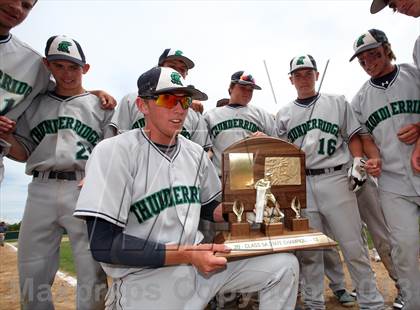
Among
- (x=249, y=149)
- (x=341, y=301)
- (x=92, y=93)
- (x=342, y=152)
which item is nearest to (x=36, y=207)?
(x=92, y=93)

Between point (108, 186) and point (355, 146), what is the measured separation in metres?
2.30

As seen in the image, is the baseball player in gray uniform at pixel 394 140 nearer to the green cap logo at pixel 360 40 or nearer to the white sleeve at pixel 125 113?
the green cap logo at pixel 360 40

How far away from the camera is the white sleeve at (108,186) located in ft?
5.22

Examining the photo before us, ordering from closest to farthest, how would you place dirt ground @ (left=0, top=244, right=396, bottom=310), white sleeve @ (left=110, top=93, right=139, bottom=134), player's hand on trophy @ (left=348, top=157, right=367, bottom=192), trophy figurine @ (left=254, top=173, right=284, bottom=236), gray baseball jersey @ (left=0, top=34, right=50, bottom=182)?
trophy figurine @ (left=254, top=173, right=284, bottom=236) < gray baseball jersey @ (left=0, top=34, right=50, bottom=182) < player's hand on trophy @ (left=348, top=157, right=367, bottom=192) < white sleeve @ (left=110, top=93, right=139, bottom=134) < dirt ground @ (left=0, top=244, right=396, bottom=310)

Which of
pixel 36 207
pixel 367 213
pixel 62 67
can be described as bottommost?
pixel 367 213

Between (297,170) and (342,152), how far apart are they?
3.39 feet

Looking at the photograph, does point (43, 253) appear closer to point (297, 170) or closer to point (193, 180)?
point (193, 180)

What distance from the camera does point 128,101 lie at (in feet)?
9.71

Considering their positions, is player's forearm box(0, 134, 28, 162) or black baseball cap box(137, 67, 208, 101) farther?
player's forearm box(0, 134, 28, 162)

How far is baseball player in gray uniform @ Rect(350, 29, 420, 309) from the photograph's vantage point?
2.51m

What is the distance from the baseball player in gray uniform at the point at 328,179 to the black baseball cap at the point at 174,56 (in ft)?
3.33

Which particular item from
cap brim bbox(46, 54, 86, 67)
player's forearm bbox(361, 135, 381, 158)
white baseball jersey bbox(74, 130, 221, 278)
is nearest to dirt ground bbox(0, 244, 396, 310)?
player's forearm bbox(361, 135, 381, 158)

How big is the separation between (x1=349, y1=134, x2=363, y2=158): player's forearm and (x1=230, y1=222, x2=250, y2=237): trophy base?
154 cm

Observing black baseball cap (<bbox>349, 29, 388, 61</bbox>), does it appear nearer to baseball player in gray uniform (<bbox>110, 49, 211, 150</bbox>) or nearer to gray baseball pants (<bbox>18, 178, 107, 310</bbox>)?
baseball player in gray uniform (<bbox>110, 49, 211, 150</bbox>)
